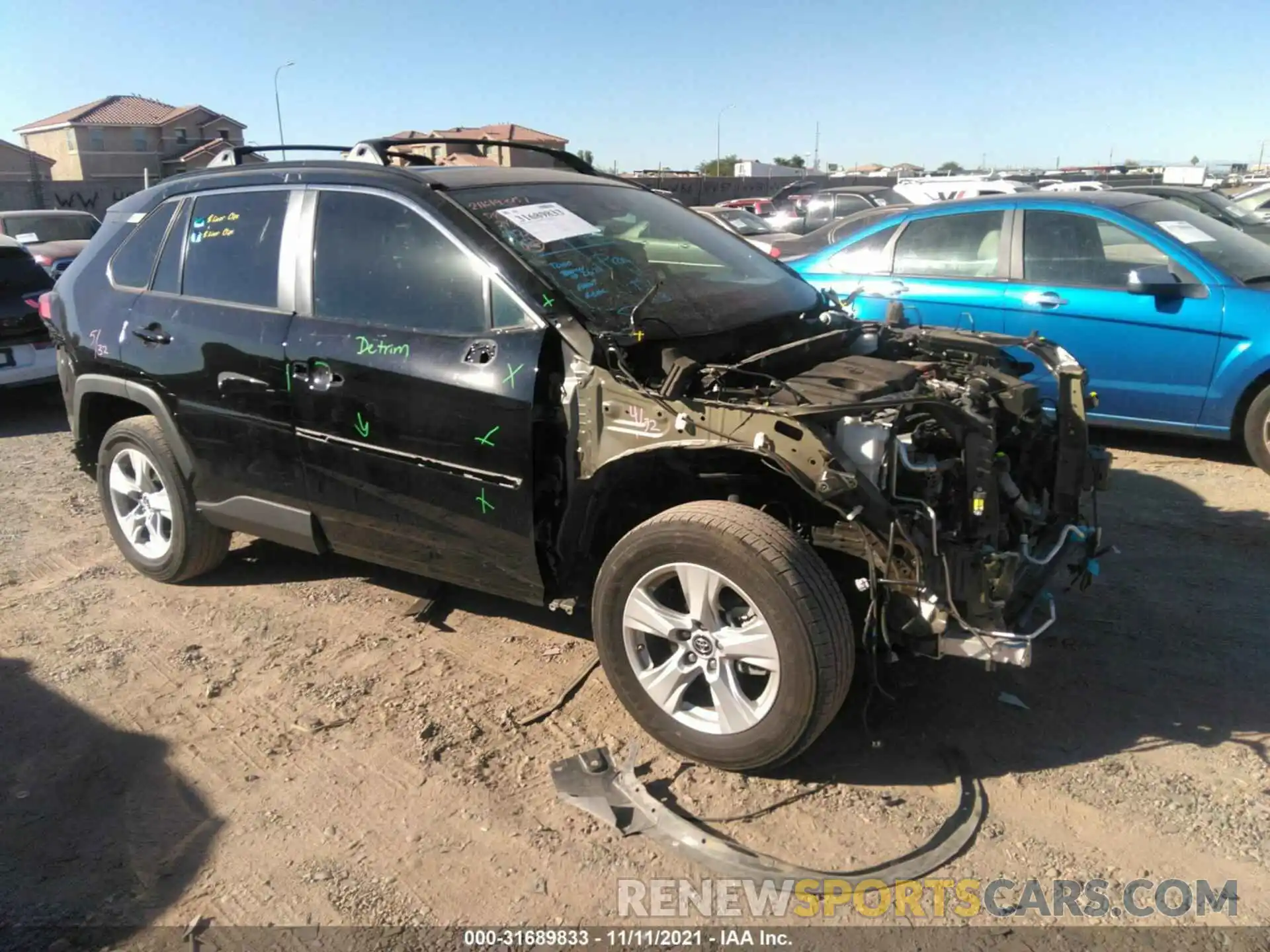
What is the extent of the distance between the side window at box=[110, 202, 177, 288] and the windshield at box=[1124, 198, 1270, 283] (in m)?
5.58

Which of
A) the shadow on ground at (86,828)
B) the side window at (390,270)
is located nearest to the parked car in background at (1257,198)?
the side window at (390,270)

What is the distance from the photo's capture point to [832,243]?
288 inches

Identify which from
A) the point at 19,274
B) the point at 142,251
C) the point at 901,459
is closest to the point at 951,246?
the point at 901,459

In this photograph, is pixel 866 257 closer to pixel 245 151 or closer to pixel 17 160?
pixel 245 151

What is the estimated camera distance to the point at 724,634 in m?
2.96

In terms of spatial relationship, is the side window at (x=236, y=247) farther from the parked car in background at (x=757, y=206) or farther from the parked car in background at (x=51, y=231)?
the parked car in background at (x=757, y=206)

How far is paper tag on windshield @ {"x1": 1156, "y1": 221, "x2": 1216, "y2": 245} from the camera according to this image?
5906 mm

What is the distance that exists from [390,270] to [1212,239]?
518 cm

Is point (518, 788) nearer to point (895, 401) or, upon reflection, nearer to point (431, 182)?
point (895, 401)

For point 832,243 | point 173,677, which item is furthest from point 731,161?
point 173,677

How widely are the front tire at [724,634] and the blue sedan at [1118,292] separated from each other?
355 cm

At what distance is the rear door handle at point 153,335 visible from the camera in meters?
4.20

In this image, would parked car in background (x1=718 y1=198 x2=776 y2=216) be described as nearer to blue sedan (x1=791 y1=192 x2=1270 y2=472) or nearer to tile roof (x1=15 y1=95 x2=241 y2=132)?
blue sedan (x1=791 y1=192 x2=1270 y2=472)

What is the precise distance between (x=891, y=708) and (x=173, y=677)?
2782mm
